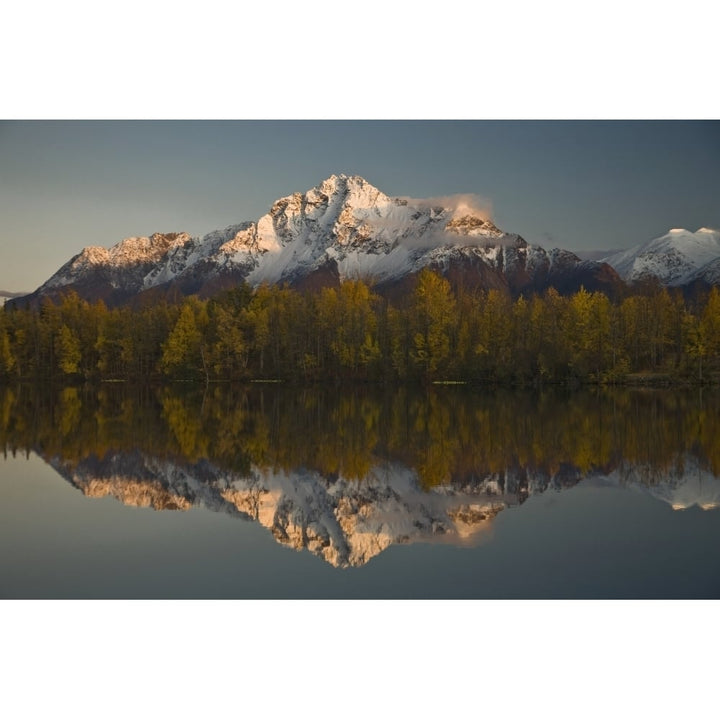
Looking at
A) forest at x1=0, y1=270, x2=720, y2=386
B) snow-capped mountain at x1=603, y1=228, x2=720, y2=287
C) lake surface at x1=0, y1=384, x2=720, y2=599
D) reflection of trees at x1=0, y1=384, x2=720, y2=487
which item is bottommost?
lake surface at x1=0, y1=384, x2=720, y2=599

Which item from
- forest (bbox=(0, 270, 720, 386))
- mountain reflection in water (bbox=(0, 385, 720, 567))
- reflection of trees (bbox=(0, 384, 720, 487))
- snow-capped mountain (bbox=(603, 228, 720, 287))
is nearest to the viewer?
mountain reflection in water (bbox=(0, 385, 720, 567))

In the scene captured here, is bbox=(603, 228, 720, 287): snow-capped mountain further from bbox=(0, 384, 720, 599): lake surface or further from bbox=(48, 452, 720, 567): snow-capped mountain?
bbox=(48, 452, 720, 567): snow-capped mountain

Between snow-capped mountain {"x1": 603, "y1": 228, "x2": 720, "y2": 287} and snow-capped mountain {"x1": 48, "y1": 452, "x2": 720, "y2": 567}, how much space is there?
167m

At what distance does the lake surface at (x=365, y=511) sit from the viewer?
827cm

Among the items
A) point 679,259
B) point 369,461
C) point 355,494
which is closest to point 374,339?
point 369,461

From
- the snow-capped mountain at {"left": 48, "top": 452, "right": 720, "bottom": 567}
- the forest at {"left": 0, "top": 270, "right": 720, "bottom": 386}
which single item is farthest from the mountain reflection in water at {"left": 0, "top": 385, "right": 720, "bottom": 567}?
the forest at {"left": 0, "top": 270, "right": 720, "bottom": 386}

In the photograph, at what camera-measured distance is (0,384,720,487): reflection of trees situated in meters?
15.0

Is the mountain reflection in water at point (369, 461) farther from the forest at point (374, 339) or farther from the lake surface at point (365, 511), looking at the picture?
the forest at point (374, 339)

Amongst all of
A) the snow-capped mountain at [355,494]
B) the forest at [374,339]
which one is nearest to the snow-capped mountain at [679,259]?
the forest at [374,339]

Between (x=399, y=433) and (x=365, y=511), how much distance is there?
29.1 ft

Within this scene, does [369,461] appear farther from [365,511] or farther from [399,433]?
[399,433]

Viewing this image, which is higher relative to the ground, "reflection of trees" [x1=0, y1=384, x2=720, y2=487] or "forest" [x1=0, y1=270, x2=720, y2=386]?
"forest" [x1=0, y1=270, x2=720, y2=386]

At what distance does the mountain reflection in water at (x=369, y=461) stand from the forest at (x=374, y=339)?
19464 millimetres

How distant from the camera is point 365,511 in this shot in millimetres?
11180
